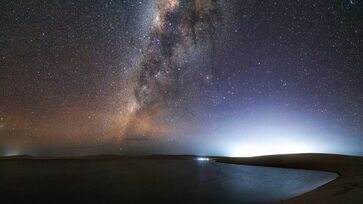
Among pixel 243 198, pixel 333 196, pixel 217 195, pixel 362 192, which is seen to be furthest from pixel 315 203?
pixel 217 195

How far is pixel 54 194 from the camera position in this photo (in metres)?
23.8

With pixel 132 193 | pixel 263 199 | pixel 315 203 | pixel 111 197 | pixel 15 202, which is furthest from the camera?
pixel 132 193

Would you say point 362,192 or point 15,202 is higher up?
point 362,192

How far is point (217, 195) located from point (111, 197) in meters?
7.01

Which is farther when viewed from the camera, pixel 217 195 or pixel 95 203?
pixel 217 195

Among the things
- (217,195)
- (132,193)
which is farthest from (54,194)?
(217,195)

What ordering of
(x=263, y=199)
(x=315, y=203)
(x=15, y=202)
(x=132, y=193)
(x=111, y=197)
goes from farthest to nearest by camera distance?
1. (x=132, y=193)
2. (x=111, y=197)
3. (x=15, y=202)
4. (x=263, y=199)
5. (x=315, y=203)

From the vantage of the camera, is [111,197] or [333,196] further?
[111,197]

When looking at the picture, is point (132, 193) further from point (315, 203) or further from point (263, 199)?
point (315, 203)

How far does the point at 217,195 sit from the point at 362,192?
28.5ft

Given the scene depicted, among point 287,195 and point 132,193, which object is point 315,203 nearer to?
point 287,195

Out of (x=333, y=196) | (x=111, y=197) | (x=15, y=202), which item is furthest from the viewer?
(x=111, y=197)

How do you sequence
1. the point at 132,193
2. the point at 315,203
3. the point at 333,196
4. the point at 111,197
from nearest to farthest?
the point at 315,203
the point at 333,196
the point at 111,197
the point at 132,193

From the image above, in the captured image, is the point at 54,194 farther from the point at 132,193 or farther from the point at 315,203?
the point at 315,203
